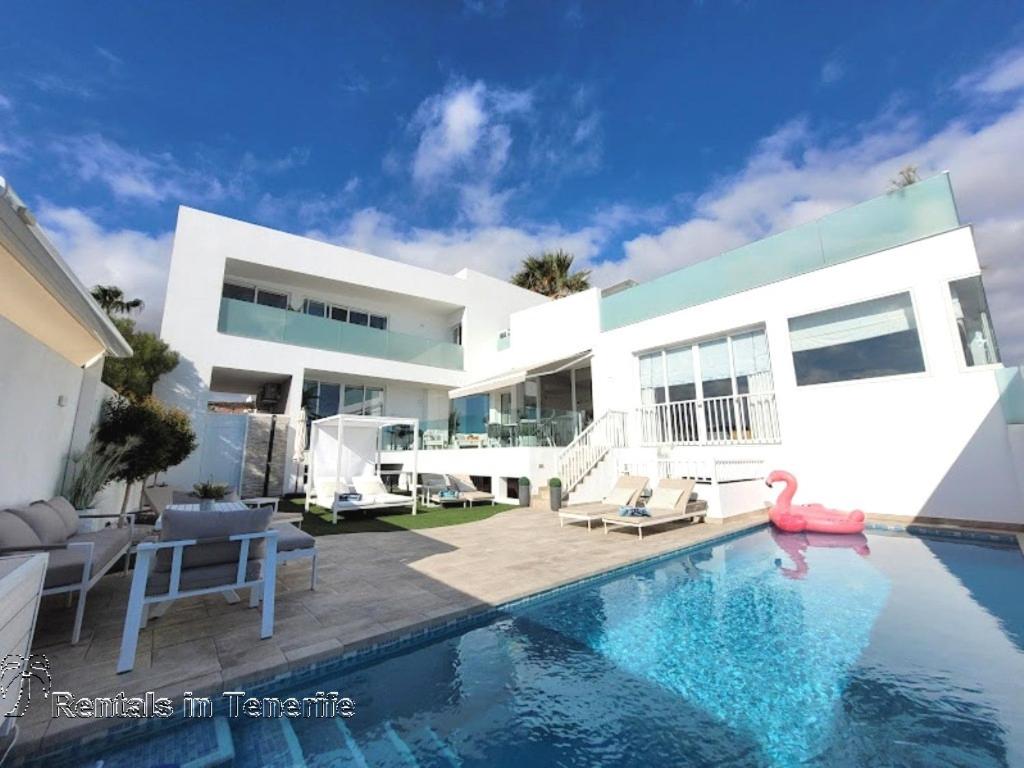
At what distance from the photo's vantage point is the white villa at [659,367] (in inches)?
396

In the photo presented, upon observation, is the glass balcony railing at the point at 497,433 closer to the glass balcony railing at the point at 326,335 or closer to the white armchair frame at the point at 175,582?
the glass balcony railing at the point at 326,335

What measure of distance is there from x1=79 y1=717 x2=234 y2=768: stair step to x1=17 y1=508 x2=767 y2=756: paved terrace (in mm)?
259

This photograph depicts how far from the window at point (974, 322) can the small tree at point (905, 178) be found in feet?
9.53

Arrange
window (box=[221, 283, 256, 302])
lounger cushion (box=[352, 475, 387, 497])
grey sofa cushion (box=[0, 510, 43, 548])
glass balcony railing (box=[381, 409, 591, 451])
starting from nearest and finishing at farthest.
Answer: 1. grey sofa cushion (box=[0, 510, 43, 548])
2. lounger cushion (box=[352, 475, 387, 497])
3. glass balcony railing (box=[381, 409, 591, 451])
4. window (box=[221, 283, 256, 302])

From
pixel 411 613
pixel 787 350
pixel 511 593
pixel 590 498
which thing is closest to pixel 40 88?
pixel 411 613

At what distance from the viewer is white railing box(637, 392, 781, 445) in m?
12.8

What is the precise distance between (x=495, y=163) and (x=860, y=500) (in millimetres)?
17875

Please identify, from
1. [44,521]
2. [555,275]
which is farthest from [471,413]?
[44,521]

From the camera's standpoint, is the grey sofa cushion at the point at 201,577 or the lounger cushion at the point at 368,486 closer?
the grey sofa cushion at the point at 201,577

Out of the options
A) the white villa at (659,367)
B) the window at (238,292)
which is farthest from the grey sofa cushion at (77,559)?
the window at (238,292)

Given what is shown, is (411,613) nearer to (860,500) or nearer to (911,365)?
(860,500)

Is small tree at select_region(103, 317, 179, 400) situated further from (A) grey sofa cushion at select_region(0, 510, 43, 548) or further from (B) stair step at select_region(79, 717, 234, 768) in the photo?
(B) stair step at select_region(79, 717, 234, 768)

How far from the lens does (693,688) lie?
3812mm

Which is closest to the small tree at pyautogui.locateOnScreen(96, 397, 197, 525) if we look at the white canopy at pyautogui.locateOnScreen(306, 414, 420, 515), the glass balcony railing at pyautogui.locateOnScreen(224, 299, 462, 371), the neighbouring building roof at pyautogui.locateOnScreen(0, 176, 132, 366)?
the neighbouring building roof at pyautogui.locateOnScreen(0, 176, 132, 366)
